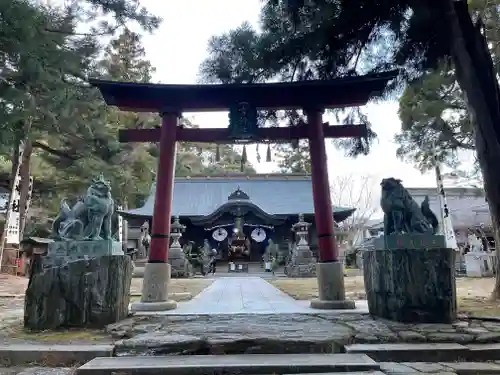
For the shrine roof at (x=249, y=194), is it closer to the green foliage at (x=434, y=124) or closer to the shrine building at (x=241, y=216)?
the shrine building at (x=241, y=216)

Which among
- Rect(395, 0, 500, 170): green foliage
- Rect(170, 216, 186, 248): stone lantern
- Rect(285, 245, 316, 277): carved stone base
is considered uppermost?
Rect(395, 0, 500, 170): green foliage

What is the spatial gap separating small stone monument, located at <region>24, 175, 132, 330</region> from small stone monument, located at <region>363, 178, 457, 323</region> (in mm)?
3226

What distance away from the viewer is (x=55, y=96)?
7.59 metres

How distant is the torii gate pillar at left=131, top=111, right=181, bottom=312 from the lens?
618cm

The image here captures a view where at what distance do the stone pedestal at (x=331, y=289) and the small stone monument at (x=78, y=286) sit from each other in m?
3.00

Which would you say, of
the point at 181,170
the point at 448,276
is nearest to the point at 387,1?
the point at 448,276

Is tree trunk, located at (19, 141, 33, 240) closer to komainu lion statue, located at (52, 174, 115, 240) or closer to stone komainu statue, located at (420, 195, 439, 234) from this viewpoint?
komainu lion statue, located at (52, 174, 115, 240)

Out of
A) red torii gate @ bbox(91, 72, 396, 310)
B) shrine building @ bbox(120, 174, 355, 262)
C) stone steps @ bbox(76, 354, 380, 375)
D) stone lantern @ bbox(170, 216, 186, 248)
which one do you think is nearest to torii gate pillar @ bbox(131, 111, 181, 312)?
red torii gate @ bbox(91, 72, 396, 310)

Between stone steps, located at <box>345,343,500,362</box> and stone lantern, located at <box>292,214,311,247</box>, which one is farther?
stone lantern, located at <box>292,214,311,247</box>

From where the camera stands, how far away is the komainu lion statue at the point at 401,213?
496 cm

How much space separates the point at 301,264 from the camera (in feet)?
54.7

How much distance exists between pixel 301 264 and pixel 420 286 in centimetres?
1236

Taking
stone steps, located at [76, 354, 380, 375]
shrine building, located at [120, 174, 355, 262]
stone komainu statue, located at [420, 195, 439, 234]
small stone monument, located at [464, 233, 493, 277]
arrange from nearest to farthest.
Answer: stone steps, located at [76, 354, 380, 375], stone komainu statue, located at [420, 195, 439, 234], small stone monument, located at [464, 233, 493, 277], shrine building, located at [120, 174, 355, 262]

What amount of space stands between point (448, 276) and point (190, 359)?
314cm
